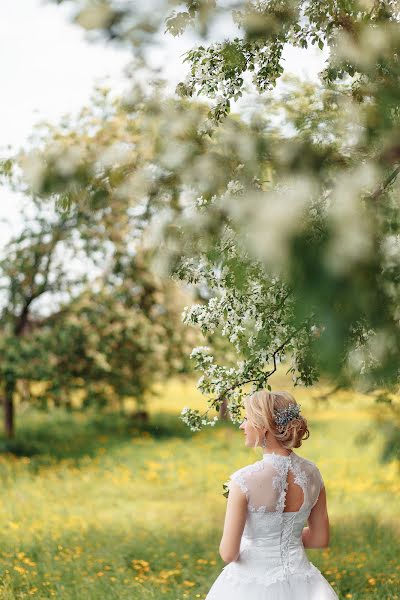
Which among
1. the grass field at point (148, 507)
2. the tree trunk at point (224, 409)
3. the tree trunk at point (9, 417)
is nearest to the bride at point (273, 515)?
the grass field at point (148, 507)

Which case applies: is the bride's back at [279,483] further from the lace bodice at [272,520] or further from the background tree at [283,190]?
the background tree at [283,190]

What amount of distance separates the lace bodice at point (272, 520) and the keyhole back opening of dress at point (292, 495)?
1 cm

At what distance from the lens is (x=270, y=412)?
11.6 feet

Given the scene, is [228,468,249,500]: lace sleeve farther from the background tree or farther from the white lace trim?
the background tree

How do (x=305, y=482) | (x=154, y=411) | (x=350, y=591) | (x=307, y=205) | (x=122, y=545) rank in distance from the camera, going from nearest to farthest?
(x=307, y=205) → (x=305, y=482) → (x=350, y=591) → (x=122, y=545) → (x=154, y=411)

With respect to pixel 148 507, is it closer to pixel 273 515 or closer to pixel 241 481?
pixel 273 515

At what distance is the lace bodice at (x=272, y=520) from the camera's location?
142 inches

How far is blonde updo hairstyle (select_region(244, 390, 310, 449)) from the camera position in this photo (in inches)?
140

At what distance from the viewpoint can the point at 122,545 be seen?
784 centimetres

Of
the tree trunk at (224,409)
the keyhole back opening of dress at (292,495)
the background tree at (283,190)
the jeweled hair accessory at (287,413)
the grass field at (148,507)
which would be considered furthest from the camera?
the grass field at (148,507)

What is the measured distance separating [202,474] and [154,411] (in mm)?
6227

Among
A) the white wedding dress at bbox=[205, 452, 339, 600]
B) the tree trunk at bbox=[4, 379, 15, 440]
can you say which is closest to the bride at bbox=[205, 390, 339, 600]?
the white wedding dress at bbox=[205, 452, 339, 600]

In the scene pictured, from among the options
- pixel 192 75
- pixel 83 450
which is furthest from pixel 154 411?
pixel 192 75

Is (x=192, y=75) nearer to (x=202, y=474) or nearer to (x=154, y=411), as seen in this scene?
(x=202, y=474)
